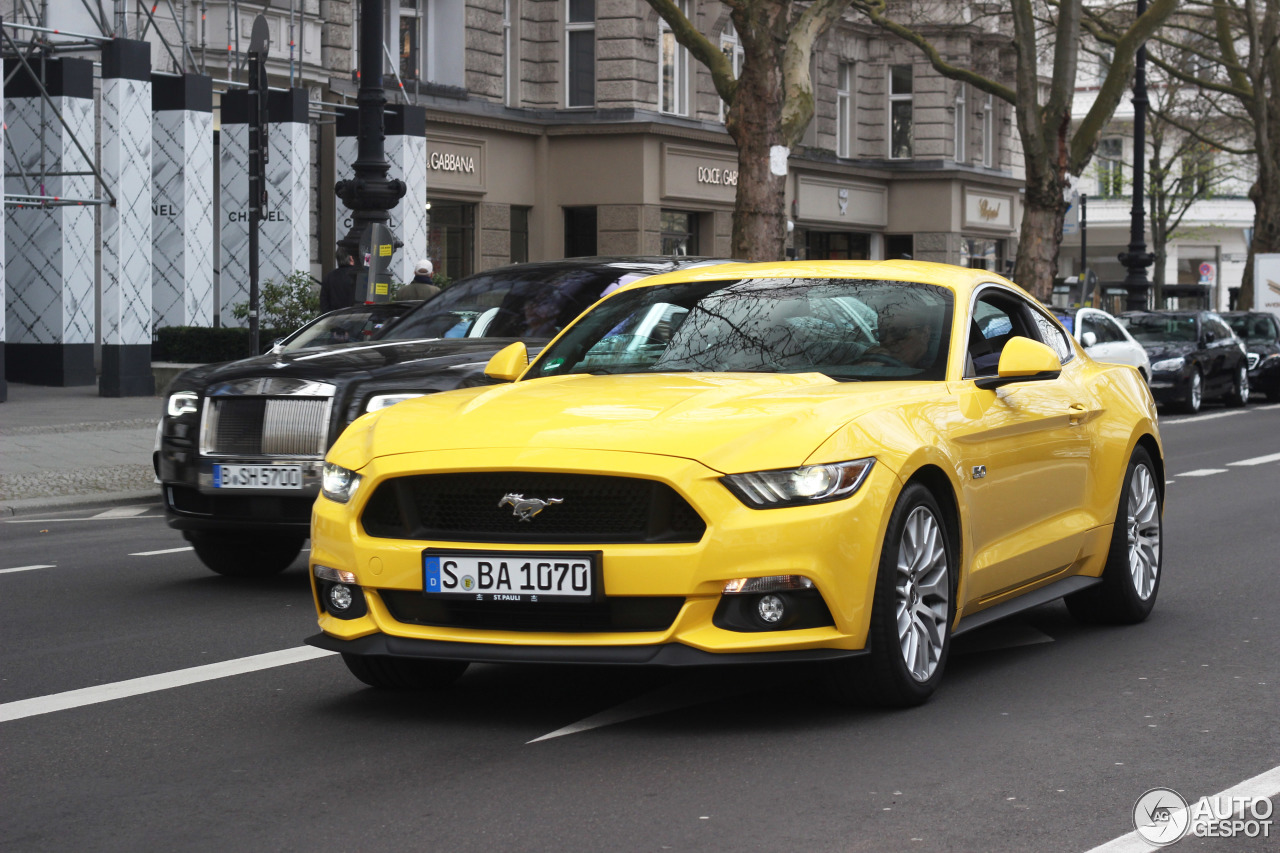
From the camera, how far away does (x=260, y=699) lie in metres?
6.32

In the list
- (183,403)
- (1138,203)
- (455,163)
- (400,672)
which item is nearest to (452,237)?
(455,163)

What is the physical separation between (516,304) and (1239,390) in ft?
68.8

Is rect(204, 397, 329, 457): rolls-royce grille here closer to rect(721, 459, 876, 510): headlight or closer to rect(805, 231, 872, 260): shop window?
rect(721, 459, 876, 510): headlight

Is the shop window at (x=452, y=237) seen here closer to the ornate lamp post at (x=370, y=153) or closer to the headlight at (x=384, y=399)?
the ornate lamp post at (x=370, y=153)

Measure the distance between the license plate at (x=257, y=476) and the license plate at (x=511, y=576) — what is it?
3212 mm

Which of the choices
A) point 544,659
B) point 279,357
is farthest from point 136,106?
point 544,659

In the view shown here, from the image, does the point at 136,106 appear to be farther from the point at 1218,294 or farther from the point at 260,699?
the point at 1218,294

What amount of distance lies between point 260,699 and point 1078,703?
2.70 meters

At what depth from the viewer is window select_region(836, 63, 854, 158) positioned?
44.5 meters

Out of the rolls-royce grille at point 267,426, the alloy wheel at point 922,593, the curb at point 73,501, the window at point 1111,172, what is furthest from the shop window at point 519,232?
the window at point 1111,172

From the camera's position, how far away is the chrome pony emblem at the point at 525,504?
561 centimetres

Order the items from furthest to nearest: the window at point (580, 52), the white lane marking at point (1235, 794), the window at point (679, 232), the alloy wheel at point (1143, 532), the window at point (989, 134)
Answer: the window at point (989, 134) < the window at point (679, 232) < the window at point (580, 52) < the alloy wheel at point (1143, 532) < the white lane marking at point (1235, 794)

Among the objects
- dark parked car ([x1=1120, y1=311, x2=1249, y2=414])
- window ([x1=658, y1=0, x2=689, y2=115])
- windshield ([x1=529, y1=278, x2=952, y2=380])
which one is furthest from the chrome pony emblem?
window ([x1=658, y1=0, x2=689, y2=115])

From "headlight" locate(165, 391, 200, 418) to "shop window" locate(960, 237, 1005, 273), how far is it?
130ft
